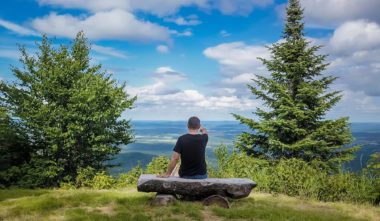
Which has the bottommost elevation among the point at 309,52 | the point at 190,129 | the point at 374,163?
the point at 374,163

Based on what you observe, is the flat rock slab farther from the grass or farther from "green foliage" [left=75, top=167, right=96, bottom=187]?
"green foliage" [left=75, top=167, right=96, bottom=187]

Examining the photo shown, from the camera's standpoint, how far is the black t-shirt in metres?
9.23

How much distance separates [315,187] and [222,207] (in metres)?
3.62

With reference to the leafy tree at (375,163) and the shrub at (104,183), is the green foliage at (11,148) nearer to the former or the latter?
the shrub at (104,183)

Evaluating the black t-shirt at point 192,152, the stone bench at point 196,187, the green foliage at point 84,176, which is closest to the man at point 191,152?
the black t-shirt at point 192,152

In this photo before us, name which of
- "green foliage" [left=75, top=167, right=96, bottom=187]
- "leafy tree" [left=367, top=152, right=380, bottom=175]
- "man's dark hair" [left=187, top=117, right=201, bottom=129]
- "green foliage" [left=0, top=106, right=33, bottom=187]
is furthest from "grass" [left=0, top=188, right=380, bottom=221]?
"green foliage" [left=0, top=106, right=33, bottom=187]

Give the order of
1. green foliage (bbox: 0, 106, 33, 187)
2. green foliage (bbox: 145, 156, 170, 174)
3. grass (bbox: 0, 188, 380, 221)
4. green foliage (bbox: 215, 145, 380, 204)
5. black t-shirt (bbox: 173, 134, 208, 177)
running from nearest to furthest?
grass (bbox: 0, 188, 380, 221)
black t-shirt (bbox: 173, 134, 208, 177)
green foliage (bbox: 215, 145, 380, 204)
green foliage (bbox: 145, 156, 170, 174)
green foliage (bbox: 0, 106, 33, 187)

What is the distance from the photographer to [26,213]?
8398 mm

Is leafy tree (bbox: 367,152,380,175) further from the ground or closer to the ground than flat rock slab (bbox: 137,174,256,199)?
further from the ground

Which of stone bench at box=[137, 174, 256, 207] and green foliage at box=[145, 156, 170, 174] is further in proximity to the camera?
green foliage at box=[145, 156, 170, 174]

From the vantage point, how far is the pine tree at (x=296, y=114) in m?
21.8

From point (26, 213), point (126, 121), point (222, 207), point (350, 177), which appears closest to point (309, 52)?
point (126, 121)

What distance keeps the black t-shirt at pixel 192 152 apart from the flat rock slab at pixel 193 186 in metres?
0.29

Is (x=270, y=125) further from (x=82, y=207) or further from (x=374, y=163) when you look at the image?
(x=82, y=207)
